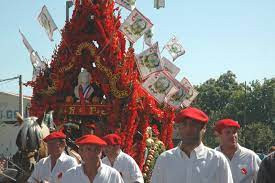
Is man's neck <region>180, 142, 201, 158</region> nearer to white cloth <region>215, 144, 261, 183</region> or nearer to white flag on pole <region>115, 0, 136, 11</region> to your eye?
white cloth <region>215, 144, 261, 183</region>

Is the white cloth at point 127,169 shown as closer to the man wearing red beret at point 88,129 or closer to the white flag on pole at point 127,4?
the man wearing red beret at point 88,129

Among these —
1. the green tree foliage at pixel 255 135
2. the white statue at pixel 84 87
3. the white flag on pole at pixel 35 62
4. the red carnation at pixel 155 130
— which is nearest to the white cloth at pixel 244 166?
the white statue at pixel 84 87

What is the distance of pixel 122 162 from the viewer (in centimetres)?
849

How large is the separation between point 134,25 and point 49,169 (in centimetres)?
596

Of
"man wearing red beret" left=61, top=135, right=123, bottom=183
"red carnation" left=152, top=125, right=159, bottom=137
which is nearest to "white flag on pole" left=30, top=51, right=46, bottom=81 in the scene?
"red carnation" left=152, top=125, right=159, bottom=137

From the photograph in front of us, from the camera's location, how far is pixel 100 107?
1344 cm

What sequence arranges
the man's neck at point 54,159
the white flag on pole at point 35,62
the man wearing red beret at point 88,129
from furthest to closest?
the white flag on pole at point 35,62 < the man wearing red beret at point 88,129 < the man's neck at point 54,159

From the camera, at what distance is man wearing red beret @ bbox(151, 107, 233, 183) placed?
492 centimetres

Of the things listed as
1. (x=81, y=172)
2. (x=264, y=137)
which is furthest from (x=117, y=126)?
(x=264, y=137)

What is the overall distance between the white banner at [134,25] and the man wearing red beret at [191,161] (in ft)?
26.5

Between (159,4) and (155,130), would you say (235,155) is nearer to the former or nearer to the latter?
(155,130)

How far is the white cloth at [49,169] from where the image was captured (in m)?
7.64

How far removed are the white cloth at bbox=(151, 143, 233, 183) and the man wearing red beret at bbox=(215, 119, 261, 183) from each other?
2.01 m

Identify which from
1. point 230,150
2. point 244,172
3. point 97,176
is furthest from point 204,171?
point 230,150
